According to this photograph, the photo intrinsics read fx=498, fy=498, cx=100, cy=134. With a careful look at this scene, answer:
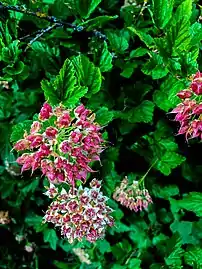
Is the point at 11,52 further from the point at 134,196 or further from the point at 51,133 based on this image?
the point at 134,196

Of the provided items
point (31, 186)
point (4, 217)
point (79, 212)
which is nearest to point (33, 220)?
point (4, 217)

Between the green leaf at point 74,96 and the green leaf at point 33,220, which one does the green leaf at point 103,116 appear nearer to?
the green leaf at point 74,96

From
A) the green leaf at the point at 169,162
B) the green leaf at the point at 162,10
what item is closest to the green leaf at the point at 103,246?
the green leaf at the point at 169,162

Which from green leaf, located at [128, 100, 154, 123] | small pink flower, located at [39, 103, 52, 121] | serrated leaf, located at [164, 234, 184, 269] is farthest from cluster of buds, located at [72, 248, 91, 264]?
small pink flower, located at [39, 103, 52, 121]

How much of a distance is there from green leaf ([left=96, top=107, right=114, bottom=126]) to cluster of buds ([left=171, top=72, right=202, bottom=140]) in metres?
0.16

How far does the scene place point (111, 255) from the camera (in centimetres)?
159

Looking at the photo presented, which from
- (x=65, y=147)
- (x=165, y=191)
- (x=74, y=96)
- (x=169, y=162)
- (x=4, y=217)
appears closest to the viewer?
(x=65, y=147)

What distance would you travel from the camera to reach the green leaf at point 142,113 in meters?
1.10

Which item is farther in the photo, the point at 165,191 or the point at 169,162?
the point at 165,191

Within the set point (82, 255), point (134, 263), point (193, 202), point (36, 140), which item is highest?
point (36, 140)

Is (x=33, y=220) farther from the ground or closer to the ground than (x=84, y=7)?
closer to the ground

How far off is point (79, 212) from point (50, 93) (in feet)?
0.83

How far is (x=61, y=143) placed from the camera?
0.79m

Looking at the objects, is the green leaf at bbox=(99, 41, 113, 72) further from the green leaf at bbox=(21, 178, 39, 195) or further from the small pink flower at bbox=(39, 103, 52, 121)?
the green leaf at bbox=(21, 178, 39, 195)
